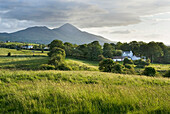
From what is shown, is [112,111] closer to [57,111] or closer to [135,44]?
[57,111]

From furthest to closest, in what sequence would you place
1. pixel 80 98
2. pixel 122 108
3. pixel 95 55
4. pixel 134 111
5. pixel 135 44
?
pixel 135 44 < pixel 95 55 < pixel 80 98 < pixel 122 108 < pixel 134 111

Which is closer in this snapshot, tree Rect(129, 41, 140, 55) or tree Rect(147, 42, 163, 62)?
tree Rect(147, 42, 163, 62)

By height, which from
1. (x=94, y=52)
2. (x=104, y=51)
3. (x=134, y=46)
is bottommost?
(x=94, y=52)

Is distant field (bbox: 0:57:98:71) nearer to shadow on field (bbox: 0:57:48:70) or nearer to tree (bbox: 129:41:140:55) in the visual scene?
shadow on field (bbox: 0:57:48:70)

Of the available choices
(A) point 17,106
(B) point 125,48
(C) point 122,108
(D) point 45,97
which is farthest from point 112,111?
(B) point 125,48

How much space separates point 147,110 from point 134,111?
18.8 inches

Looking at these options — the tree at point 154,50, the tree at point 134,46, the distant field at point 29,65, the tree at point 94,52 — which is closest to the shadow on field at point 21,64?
the distant field at point 29,65

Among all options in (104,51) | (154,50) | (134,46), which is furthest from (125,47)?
(104,51)

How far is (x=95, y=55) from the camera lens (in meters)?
85.9

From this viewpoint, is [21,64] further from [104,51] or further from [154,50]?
[154,50]

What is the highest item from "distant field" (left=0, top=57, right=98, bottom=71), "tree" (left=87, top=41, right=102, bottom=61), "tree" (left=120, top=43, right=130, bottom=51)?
"tree" (left=120, top=43, right=130, bottom=51)

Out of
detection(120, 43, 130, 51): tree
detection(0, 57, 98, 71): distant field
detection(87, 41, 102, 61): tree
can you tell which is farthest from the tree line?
detection(0, 57, 98, 71): distant field

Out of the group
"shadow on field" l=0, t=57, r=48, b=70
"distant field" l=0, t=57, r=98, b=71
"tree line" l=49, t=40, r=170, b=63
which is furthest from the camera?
"tree line" l=49, t=40, r=170, b=63

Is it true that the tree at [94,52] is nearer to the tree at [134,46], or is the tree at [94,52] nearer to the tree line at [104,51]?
the tree line at [104,51]
